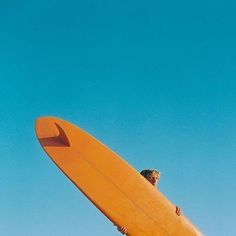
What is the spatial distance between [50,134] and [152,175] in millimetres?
2663

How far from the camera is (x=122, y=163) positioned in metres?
13.0

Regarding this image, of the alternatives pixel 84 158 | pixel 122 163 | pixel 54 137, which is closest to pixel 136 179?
pixel 122 163

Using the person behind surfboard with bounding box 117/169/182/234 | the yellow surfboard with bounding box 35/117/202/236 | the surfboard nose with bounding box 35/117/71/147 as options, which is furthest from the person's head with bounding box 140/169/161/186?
the surfboard nose with bounding box 35/117/71/147

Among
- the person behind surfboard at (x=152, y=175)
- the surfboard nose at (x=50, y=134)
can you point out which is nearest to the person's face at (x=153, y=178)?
the person behind surfboard at (x=152, y=175)

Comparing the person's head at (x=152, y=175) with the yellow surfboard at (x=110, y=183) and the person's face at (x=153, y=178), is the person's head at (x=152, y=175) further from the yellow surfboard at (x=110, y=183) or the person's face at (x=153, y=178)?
the yellow surfboard at (x=110, y=183)

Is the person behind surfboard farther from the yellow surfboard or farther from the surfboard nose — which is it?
the surfboard nose

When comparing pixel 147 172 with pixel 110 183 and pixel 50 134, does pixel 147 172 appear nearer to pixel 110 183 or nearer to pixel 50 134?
pixel 110 183

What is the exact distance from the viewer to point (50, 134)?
12.7 m

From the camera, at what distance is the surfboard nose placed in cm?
1265

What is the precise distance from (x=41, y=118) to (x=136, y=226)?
330 cm

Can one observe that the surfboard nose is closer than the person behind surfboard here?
Yes

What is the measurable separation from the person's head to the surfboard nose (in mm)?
2061

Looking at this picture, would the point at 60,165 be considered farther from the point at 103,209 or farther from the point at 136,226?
the point at 136,226

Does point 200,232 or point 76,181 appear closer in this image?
point 76,181
